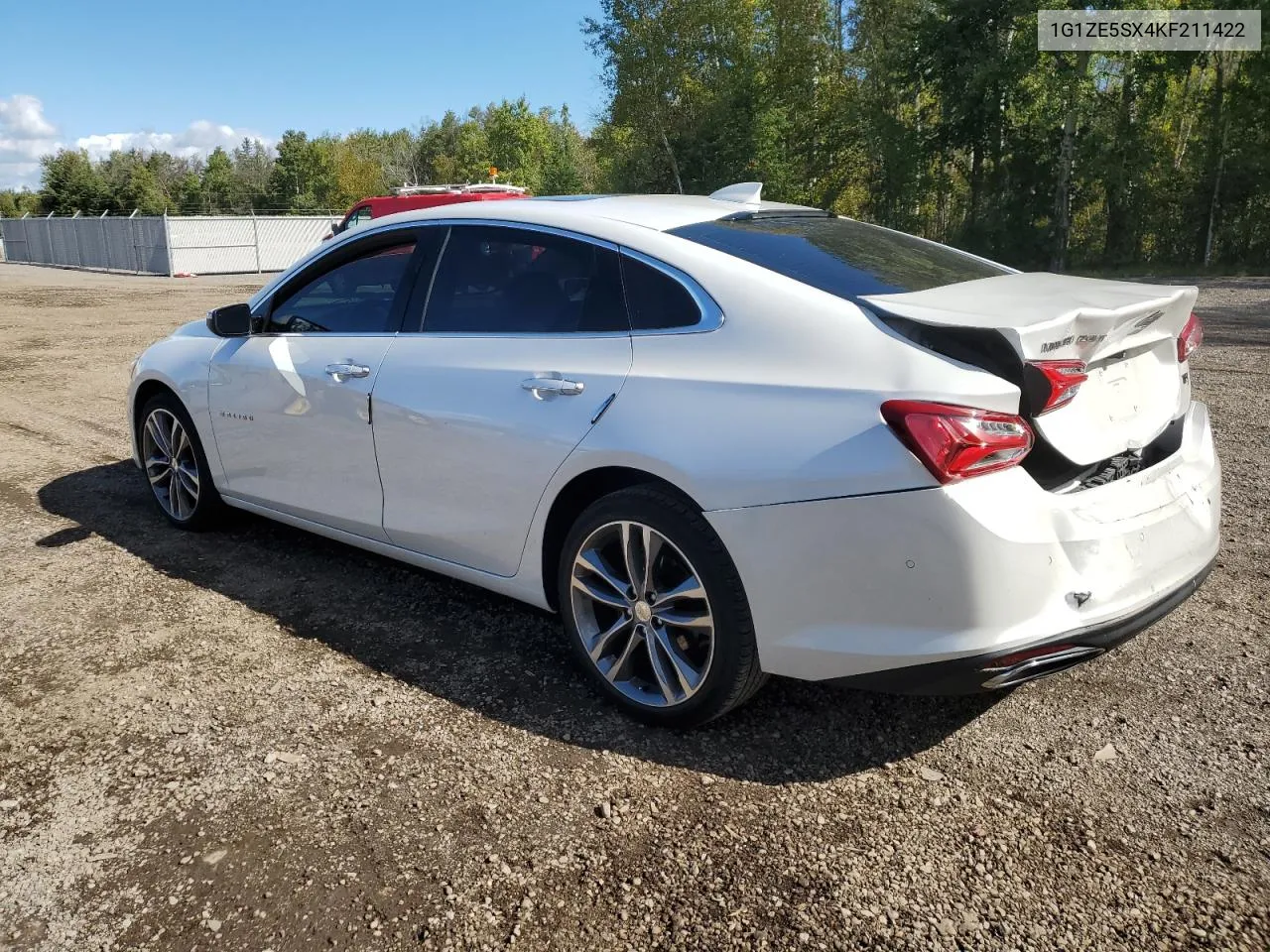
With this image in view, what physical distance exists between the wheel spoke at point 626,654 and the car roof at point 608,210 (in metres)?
1.33

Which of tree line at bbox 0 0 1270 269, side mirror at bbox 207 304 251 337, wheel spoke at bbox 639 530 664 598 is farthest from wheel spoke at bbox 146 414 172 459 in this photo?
tree line at bbox 0 0 1270 269

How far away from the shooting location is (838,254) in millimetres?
3264

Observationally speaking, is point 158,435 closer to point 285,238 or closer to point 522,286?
point 522,286

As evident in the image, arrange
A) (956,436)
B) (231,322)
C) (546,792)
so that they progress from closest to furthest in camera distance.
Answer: (956,436) → (546,792) → (231,322)

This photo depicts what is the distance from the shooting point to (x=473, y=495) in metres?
3.44

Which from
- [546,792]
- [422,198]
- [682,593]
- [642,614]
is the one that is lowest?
[546,792]

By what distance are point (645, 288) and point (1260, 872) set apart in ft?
7.50

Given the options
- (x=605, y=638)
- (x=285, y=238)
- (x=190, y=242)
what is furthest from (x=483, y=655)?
(x=285, y=238)

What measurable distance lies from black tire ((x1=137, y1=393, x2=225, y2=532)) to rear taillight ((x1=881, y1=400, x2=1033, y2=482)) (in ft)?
12.1

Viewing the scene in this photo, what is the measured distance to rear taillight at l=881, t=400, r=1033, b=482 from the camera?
240cm

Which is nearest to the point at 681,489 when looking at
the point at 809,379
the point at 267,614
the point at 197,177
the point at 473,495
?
the point at 809,379

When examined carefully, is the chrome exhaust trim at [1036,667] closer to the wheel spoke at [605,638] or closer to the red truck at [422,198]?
the wheel spoke at [605,638]

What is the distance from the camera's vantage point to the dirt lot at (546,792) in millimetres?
2285

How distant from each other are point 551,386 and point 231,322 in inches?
82.7
